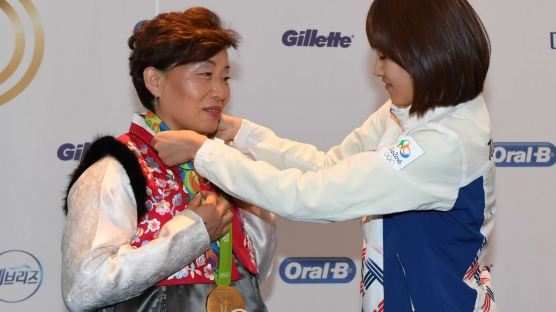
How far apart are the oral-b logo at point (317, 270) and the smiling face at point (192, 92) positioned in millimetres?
1159

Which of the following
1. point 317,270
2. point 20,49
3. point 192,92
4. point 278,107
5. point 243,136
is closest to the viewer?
point 192,92

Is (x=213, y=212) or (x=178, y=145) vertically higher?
(x=178, y=145)

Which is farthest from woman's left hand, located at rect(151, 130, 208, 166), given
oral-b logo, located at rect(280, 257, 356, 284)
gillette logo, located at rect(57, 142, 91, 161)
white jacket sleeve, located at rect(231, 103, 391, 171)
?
oral-b logo, located at rect(280, 257, 356, 284)

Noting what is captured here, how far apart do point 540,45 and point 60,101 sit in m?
1.71

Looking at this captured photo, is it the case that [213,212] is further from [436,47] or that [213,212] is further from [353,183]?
[436,47]

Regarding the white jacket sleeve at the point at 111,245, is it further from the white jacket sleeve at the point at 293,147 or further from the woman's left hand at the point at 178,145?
the white jacket sleeve at the point at 293,147

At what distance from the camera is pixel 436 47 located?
6.01ft

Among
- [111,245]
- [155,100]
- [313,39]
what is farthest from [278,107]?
[111,245]

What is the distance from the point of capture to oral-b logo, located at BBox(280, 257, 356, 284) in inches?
121

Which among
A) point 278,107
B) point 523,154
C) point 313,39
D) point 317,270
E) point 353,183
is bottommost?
point 317,270

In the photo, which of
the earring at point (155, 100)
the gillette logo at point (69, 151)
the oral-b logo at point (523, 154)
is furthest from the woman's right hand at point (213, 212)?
the oral-b logo at point (523, 154)

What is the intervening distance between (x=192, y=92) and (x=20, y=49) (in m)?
1.05

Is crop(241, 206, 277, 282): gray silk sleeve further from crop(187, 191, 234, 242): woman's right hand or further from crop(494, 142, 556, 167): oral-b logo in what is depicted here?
crop(494, 142, 556, 167): oral-b logo

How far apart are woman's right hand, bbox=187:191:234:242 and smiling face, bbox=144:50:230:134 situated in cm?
18
